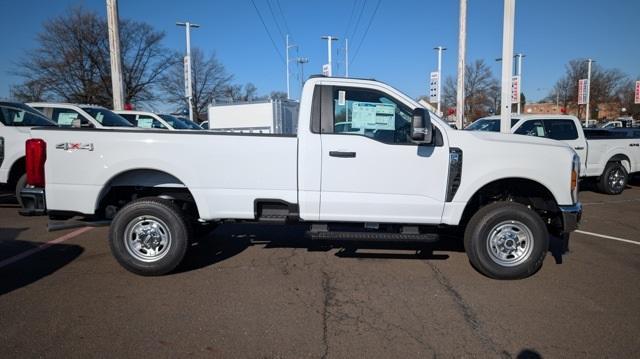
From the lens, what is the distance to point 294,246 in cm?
606

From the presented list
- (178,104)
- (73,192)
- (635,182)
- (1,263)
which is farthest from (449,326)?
(178,104)

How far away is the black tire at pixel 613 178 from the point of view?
36.4ft

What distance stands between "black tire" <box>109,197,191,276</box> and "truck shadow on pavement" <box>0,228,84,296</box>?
0.99 metres

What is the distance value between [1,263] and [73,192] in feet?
4.95

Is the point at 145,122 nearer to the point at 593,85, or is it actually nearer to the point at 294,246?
the point at 294,246

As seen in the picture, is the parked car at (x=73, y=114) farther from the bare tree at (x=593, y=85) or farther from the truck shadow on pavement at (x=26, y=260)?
the bare tree at (x=593, y=85)

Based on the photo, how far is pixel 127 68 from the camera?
142 ft

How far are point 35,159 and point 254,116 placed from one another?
13.1 metres

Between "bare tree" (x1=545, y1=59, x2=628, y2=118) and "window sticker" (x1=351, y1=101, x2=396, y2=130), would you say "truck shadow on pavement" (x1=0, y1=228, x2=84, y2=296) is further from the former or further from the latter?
"bare tree" (x1=545, y1=59, x2=628, y2=118)

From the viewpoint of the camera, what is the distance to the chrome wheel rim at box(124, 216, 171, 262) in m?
4.70

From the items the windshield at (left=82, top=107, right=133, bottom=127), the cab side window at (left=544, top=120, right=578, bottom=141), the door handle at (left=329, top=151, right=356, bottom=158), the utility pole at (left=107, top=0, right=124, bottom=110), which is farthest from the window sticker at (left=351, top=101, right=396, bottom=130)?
the utility pole at (left=107, top=0, right=124, bottom=110)

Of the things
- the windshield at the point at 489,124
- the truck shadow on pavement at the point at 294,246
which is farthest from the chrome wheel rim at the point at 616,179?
the truck shadow on pavement at the point at 294,246

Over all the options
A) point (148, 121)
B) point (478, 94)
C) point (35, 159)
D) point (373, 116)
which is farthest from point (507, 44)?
point (478, 94)

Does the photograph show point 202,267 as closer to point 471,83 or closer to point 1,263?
point 1,263
